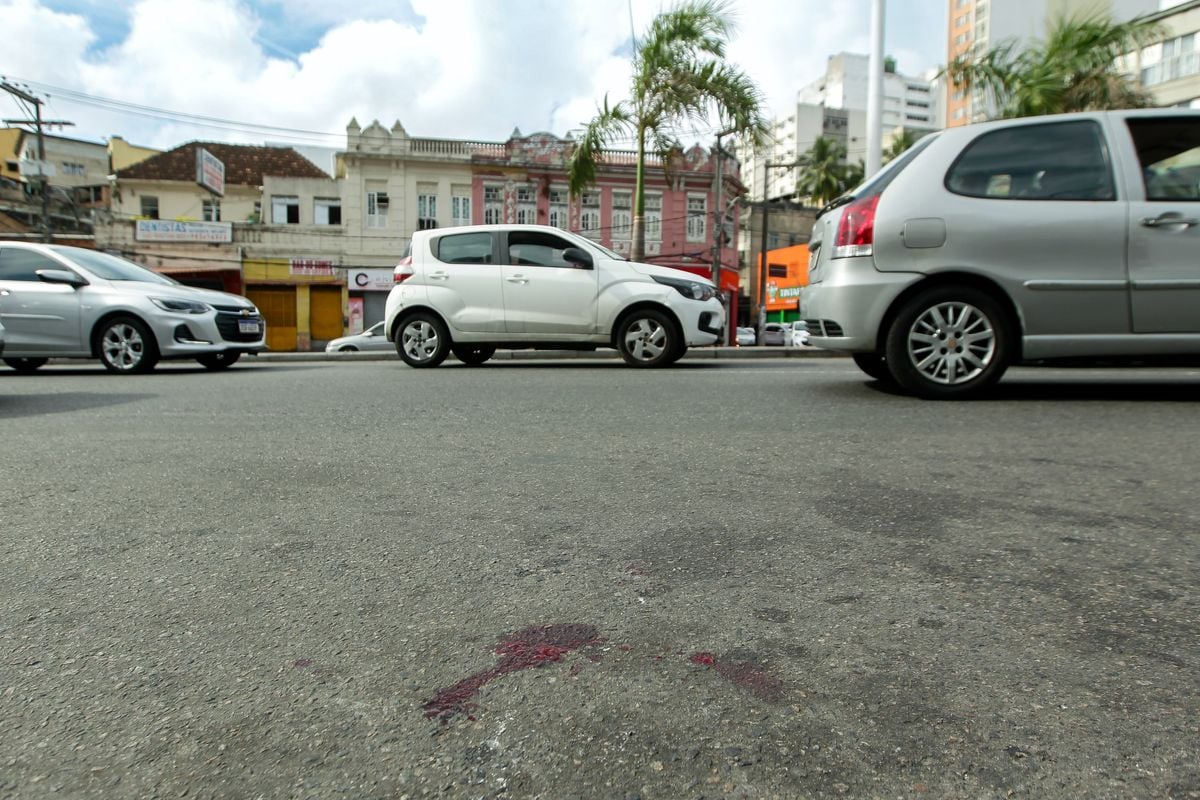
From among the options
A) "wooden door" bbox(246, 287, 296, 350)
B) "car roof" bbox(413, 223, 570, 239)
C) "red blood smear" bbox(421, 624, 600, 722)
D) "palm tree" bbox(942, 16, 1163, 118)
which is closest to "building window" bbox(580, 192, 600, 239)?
"wooden door" bbox(246, 287, 296, 350)

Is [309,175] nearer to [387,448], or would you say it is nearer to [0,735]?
[387,448]

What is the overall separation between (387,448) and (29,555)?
1.68 m

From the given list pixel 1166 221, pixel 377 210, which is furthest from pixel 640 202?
pixel 377 210

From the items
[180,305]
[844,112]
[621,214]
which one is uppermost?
[844,112]

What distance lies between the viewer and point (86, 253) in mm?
9297

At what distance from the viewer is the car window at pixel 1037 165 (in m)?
4.95

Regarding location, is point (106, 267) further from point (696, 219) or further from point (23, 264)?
A: point (696, 219)

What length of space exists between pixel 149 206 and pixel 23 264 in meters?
31.7

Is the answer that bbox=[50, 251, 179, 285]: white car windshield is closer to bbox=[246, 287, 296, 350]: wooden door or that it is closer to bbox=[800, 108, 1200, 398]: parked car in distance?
bbox=[800, 108, 1200, 398]: parked car in distance

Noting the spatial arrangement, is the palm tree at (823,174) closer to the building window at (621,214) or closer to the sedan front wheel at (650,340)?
the building window at (621,214)

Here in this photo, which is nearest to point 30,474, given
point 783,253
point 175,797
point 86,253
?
point 175,797

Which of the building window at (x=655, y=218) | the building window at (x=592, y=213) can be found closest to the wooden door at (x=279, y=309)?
the building window at (x=592, y=213)

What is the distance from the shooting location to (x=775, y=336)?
3644cm

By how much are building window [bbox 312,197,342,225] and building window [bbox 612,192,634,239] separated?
11244mm
